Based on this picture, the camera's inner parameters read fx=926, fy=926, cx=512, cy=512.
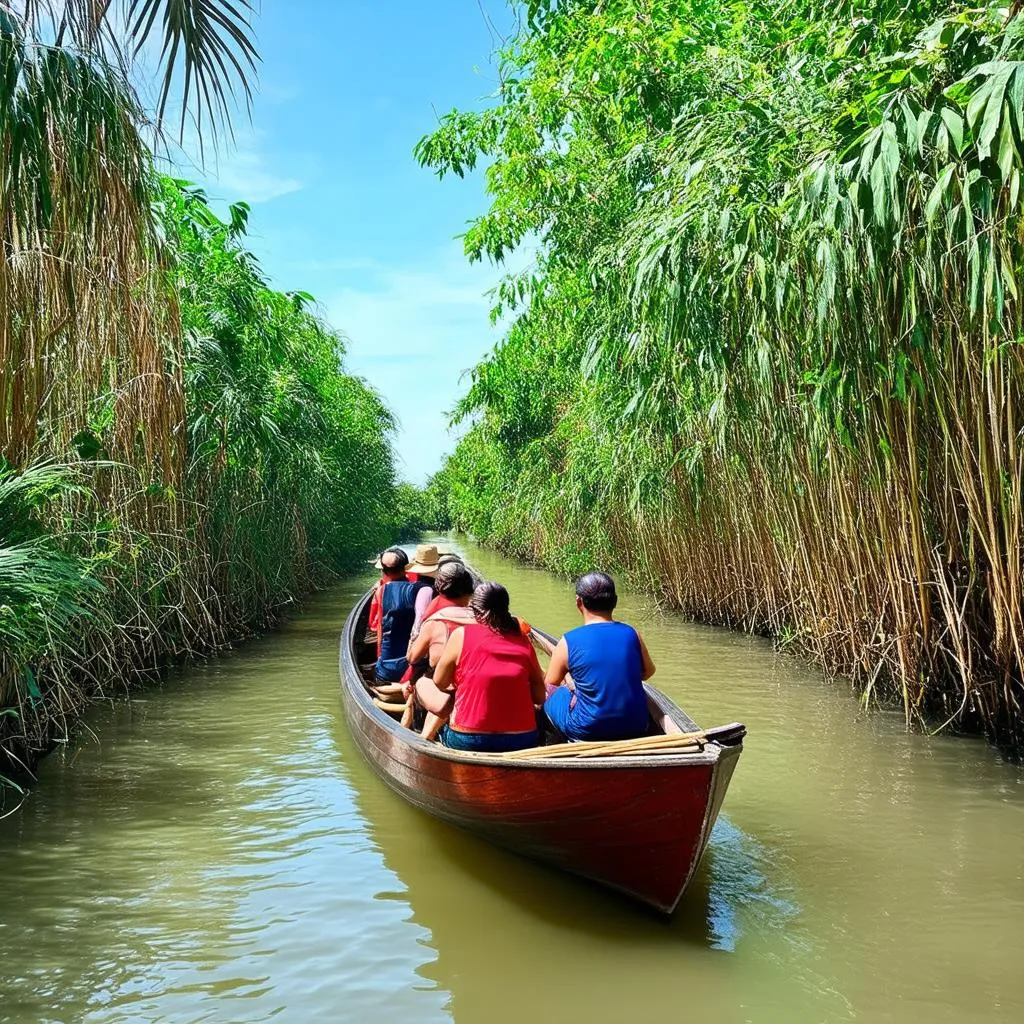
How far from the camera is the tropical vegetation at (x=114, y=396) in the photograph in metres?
4.83

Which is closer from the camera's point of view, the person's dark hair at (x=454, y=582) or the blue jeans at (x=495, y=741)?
the blue jeans at (x=495, y=741)

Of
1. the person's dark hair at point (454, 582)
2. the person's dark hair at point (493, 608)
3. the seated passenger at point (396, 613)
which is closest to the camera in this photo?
the person's dark hair at point (493, 608)

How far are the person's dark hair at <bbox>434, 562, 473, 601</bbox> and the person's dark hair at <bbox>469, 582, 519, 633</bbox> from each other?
0.96 metres

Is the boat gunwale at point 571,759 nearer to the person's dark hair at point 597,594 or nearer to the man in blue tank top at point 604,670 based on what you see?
the man in blue tank top at point 604,670

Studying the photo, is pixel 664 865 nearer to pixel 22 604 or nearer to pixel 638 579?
pixel 22 604

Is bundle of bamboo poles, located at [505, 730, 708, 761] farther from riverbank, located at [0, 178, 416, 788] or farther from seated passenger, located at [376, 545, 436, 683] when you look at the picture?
A: seated passenger, located at [376, 545, 436, 683]

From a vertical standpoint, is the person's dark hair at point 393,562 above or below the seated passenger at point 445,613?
above

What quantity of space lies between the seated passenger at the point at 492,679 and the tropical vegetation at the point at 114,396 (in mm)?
2001

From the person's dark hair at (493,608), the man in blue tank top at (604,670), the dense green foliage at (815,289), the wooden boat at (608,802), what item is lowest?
the wooden boat at (608,802)

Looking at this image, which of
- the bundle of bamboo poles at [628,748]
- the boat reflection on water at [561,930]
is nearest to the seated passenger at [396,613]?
the boat reflection on water at [561,930]

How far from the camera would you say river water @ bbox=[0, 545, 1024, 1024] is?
3.24 metres

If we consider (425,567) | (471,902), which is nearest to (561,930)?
(471,902)

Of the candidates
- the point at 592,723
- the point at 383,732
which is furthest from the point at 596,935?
the point at 383,732

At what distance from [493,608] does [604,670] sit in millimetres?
627
